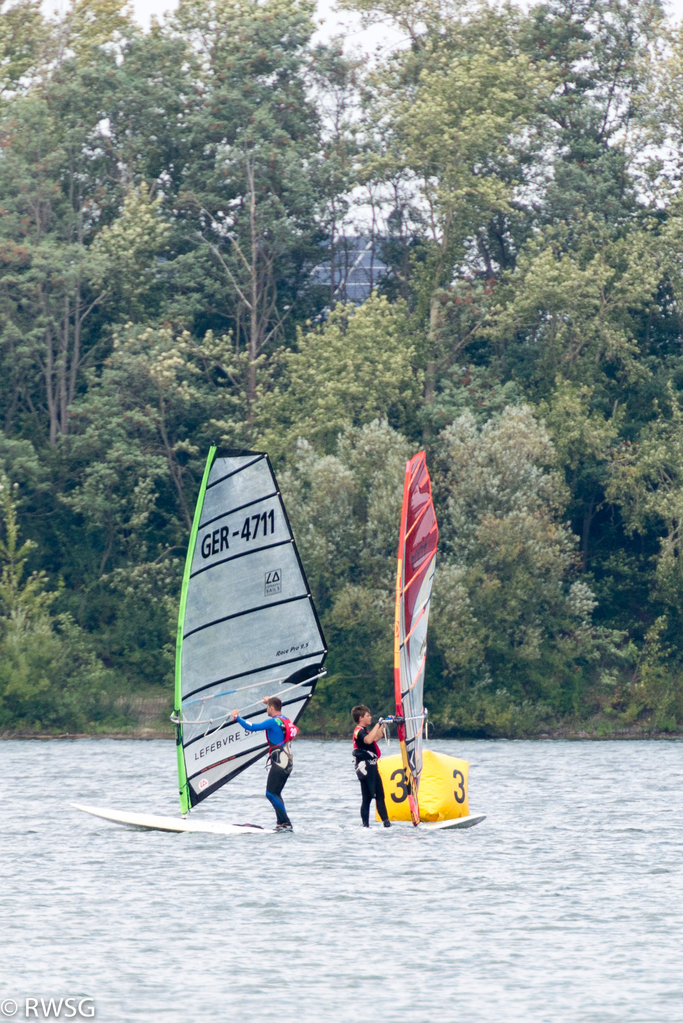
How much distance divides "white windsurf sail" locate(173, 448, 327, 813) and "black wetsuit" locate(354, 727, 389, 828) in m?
1.17

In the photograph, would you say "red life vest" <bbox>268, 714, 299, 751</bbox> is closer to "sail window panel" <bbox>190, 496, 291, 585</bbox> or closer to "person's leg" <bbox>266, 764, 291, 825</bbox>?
"person's leg" <bbox>266, 764, 291, 825</bbox>

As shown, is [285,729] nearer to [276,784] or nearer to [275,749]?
[275,749]

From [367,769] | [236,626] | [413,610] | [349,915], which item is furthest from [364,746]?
[349,915]

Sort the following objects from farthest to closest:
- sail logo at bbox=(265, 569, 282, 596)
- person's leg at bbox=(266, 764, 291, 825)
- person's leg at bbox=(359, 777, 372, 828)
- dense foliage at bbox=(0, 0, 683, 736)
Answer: dense foliage at bbox=(0, 0, 683, 736) → sail logo at bbox=(265, 569, 282, 596) → person's leg at bbox=(359, 777, 372, 828) → person's leg at bbox=(266, 764, 291, 825)

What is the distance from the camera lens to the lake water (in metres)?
10.5

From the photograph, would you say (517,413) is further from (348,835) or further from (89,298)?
(348,835)

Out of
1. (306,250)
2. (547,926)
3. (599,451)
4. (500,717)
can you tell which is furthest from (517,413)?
(547,926)

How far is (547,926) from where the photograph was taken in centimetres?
1300

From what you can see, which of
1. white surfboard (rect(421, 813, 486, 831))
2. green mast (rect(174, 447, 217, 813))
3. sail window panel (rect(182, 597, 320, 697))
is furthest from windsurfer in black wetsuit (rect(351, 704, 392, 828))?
green mast (rect(174, 447, 217, 813))

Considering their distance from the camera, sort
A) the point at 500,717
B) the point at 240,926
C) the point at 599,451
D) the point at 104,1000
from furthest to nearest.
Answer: the point at 599,451
the point at 500,717
the point at 240,926
the point at 104,1000

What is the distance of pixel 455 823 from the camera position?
61.3 ft

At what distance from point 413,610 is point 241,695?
2126mm

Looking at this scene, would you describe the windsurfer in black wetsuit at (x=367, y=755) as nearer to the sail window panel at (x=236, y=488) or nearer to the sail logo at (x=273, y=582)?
the sail logo at (x=273, y=582)

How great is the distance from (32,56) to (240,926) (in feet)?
134
